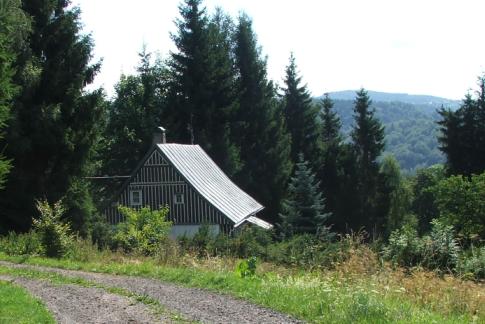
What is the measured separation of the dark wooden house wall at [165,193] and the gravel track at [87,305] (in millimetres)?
23987

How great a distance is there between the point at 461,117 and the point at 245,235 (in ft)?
109

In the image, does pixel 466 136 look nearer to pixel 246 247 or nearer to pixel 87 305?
pixel 246 247

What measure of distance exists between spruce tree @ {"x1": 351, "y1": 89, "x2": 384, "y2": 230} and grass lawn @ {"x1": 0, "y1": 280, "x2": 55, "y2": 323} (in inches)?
1766

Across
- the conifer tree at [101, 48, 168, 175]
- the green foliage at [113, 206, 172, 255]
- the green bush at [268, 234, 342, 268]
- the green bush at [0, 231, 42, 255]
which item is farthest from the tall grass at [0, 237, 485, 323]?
the conifer tree at [101, 48, 168, 175]

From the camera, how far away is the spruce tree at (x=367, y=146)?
5250 cm

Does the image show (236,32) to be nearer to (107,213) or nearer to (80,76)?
(107,213)

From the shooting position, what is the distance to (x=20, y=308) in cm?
849

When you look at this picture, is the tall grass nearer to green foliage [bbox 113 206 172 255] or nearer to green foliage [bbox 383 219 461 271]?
green foliage [bbox 383 219 461 271]

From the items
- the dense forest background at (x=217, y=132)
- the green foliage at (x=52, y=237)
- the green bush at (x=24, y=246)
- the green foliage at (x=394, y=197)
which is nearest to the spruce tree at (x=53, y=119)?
the dense forest background at (x=217, y=132)

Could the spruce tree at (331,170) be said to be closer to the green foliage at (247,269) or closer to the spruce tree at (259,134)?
the spruce tree at (259,134)

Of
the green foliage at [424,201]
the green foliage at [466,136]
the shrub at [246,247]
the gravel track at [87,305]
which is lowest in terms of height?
the green foliage at [424,201]

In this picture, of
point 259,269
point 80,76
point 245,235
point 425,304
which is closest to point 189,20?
point 80,76

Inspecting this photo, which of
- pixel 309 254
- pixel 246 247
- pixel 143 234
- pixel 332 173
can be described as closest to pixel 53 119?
pixel 143 234

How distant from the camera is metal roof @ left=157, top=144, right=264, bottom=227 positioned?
34781 millimetres
